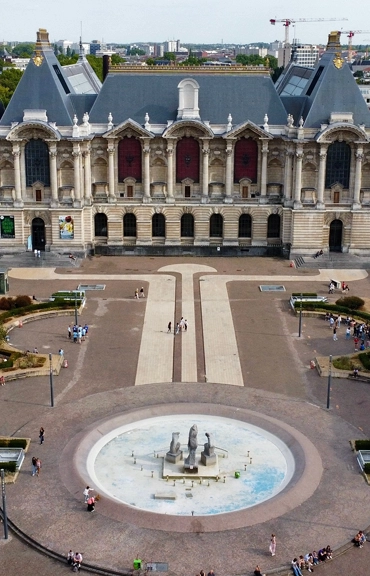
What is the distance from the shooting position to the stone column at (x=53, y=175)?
9500cm

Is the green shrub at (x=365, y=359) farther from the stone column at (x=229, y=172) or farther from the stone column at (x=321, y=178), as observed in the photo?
the stone column at (x=229, y=172)

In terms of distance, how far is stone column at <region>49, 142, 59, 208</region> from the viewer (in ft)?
312

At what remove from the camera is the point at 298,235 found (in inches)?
3846

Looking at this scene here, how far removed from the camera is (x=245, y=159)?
99000 mm

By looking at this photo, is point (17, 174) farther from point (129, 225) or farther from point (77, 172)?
point (129, 225)

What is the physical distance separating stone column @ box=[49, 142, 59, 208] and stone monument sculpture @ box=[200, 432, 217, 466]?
5302 centimetres

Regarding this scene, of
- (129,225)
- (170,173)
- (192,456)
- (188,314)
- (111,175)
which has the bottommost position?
(192,456)

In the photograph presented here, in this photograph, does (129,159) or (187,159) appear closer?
(129,159)

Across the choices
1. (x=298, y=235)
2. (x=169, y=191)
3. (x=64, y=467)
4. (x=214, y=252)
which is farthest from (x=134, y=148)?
(x=64, y=467)

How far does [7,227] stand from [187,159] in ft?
74.2

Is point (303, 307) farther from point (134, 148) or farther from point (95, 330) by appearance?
point (134, 148)

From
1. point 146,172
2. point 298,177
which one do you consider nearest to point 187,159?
point 146,172

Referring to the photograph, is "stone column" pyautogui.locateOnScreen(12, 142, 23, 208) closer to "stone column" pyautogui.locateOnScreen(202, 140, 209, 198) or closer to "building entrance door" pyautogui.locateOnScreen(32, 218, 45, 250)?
"building entrance door" pyautogui.locateOnScreen(32, 218, 45, 250)

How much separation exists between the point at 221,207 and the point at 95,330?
31.6 m
